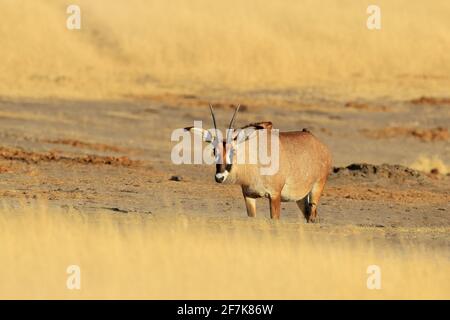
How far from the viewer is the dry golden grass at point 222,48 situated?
2287 inches

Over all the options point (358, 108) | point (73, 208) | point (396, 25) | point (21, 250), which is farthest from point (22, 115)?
point (396, 25)

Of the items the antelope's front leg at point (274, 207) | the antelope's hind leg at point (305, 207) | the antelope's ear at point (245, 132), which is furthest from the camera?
the antelope's hind leg at point (305, 207)

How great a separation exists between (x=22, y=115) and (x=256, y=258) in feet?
85.8

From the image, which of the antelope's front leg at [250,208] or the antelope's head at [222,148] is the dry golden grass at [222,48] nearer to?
the antelope's front leg at [250,208]

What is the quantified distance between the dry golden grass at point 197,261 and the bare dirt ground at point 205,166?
5.36ft

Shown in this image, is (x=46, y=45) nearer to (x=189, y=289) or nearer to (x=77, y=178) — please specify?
(x=77, y=178)

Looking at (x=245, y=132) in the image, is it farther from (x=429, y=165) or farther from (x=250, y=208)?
(x=429, y=165)

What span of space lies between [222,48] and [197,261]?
55.7 m

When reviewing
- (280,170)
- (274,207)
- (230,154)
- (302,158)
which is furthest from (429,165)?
(230,154)

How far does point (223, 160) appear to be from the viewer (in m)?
17.8

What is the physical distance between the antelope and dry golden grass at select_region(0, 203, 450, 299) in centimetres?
82

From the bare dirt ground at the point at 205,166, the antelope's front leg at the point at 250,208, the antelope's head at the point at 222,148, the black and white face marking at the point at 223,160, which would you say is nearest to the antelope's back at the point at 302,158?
the antelope's front leg at the point at 250,208

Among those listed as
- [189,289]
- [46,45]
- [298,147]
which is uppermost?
[46,45]

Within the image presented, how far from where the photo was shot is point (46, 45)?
6719cm
